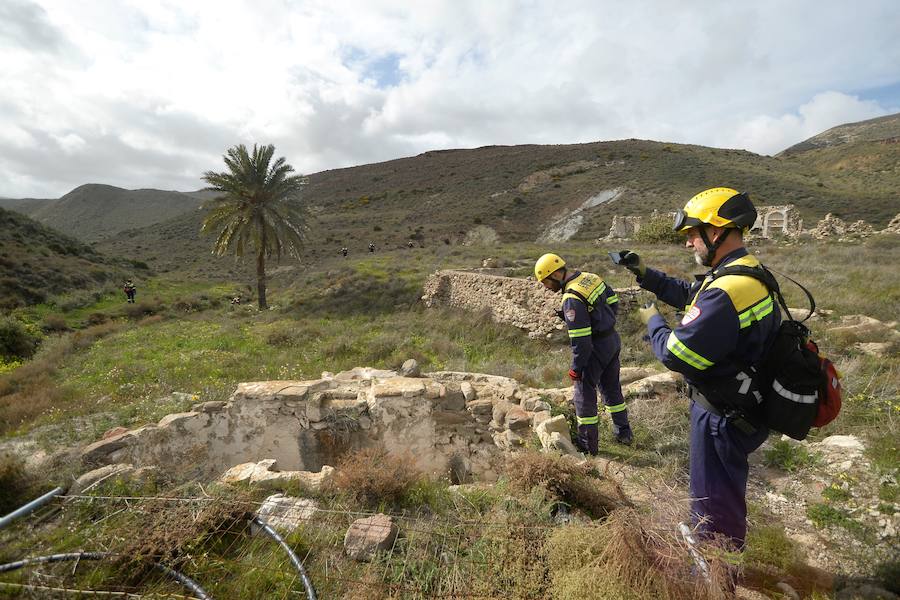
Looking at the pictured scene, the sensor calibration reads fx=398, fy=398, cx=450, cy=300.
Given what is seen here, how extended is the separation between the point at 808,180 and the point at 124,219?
103371mm

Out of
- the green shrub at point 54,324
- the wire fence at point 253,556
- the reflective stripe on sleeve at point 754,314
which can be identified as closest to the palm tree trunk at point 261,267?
the green shrub at point 54,324

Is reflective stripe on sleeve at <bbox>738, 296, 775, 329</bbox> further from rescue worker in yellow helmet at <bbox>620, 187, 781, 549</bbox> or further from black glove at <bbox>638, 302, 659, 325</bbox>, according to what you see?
black glove at <bbox>638, 302, 659, 325</bbox>

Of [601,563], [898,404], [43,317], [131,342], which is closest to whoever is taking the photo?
[601,563]

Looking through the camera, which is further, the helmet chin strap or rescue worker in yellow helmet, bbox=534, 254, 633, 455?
rescue worker in yellow helmet, bbox=534, 254, 633, 455

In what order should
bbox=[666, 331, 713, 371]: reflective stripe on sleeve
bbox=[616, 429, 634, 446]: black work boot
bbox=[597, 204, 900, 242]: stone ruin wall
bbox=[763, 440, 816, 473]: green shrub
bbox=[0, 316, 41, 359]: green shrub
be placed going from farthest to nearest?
bbox=[597, 204, 900, 242]: stone ruin wall < bbox=[0, 316, 41, 359]: green shrub < bbox=[616, 429, 634, 446]: black work boot < bbox=[763, 440, 816, 473]: green shrub < bbox=[666, 331, 713, 371]: reflective stripe on sleeve

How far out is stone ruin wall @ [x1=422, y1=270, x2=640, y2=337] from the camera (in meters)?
10.1

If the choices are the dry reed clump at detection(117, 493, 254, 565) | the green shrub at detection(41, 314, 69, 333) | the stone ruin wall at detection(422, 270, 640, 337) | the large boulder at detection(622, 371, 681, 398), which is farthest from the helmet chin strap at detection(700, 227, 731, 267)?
the green shrub at detection(41, 314, 69, 333)

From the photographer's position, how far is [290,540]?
9.46ft

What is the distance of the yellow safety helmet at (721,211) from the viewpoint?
8.21ft

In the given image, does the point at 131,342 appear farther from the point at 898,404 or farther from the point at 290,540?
the point at 898,404

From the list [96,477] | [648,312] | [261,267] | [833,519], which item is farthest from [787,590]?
[261,267]

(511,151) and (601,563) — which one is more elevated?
(511,151)

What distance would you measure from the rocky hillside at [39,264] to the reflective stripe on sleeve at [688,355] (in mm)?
23746

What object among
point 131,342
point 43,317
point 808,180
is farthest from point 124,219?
point 808,180
